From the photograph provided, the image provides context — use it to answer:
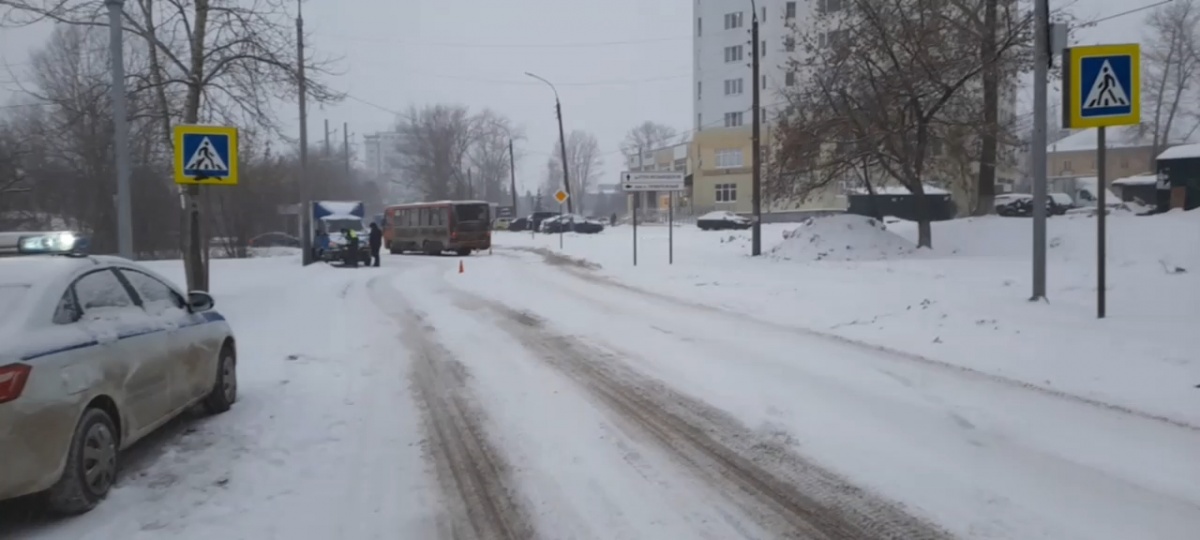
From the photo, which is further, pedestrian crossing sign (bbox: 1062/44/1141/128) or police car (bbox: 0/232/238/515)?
pedestrian crossing sign (bbox: 1062/44/1141/128)

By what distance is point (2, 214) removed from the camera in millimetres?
39312

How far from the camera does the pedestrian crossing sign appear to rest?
1108 centimetres

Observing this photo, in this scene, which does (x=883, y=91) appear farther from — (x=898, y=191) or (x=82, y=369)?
Result: (x=898, y=191)

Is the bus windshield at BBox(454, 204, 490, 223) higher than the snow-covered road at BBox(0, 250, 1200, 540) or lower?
higher

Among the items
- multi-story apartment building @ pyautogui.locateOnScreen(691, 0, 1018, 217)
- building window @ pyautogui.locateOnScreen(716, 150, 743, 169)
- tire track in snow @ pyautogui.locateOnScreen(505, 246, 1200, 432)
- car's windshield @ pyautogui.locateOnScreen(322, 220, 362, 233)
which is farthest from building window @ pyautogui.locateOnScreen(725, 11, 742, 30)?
tire track in snow @ pyautogui.locateOnScreen(505, 246, 1200, 432)

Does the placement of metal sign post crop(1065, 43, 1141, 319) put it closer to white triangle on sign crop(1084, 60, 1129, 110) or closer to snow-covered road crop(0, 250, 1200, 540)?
white triangle on sign crop(1084, 60, 1129, 110)

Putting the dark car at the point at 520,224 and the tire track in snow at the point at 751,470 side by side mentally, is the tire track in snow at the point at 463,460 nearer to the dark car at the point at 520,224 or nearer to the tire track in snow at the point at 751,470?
the tire track in snow at the point at 751,470

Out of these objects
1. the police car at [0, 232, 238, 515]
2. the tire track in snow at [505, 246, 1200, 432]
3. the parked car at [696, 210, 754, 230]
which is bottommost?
the tire track in snow at [505, 246, 1200, 432]

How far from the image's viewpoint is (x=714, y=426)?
25.4 feet

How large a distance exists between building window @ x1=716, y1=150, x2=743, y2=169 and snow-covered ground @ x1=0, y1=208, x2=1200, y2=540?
65.0 meters

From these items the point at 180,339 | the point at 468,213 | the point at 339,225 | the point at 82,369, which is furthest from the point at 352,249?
the point at 82,369

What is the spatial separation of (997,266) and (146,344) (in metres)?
17.6

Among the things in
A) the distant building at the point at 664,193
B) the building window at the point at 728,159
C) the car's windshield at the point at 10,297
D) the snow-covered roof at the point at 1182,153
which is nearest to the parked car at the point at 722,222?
the distant building at the point at 664,193

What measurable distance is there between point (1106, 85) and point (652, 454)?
25.8ft
